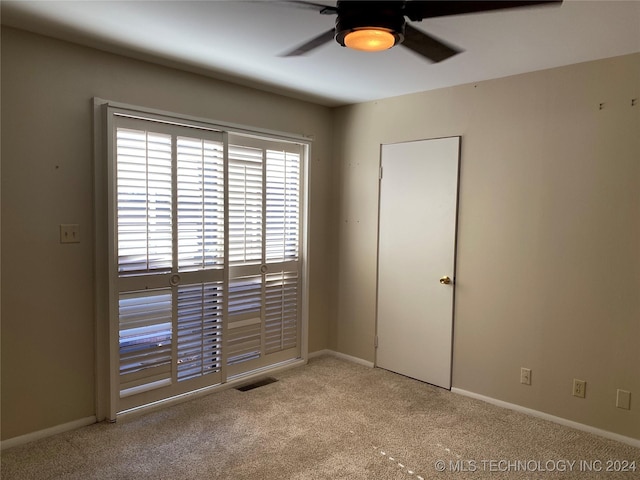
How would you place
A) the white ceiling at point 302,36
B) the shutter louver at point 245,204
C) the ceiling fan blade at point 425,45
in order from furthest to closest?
the shutter louver at point 245,204
the white ceiling at point 302,36
the ceiling fan blade at point 425,45

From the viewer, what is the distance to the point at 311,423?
3008 millimetres

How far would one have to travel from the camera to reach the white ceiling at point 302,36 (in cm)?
221

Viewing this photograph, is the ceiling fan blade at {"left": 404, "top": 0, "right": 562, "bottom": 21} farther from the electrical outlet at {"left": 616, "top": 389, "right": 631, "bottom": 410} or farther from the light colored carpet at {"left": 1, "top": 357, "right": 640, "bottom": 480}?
the electrical outlet at {"left": 616, "top": 389, "right": 631, "bottom": 410}

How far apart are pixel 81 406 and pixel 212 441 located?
0.88 metres

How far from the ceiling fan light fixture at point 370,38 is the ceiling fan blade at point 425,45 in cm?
13

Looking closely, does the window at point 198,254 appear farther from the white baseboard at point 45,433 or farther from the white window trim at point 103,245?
the white baseboard at point 45,433

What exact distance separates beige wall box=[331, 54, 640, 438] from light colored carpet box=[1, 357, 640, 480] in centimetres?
36

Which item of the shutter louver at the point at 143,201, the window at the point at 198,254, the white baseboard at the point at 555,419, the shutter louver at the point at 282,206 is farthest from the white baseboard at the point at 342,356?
the shutter louver at the point at 143,201

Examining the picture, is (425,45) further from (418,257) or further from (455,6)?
(418,257)

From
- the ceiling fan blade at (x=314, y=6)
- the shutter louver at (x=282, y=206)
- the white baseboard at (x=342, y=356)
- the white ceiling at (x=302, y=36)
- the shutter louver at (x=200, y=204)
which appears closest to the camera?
the ceiling fan blade at (x=314, y=6)

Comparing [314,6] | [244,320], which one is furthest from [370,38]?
[244,320]

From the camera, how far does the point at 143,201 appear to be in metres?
3.02

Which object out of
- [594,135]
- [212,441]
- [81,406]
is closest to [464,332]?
[594,135]

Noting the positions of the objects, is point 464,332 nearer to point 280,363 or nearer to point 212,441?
point 280,363
